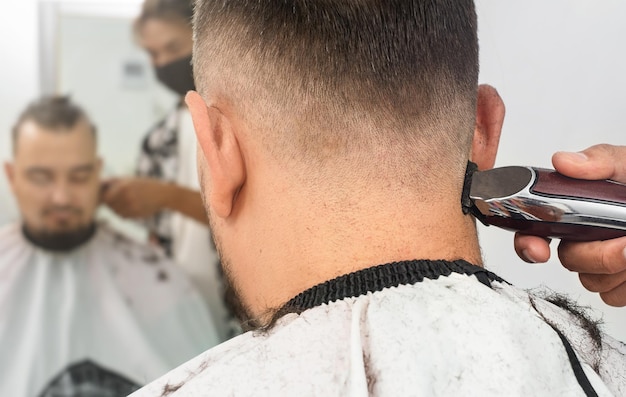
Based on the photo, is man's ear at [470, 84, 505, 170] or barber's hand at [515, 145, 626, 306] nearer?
barber's hand at [515, 145, 626, 306]

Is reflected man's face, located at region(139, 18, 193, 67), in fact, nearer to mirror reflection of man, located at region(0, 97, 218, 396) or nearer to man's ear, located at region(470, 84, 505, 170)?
mirror reflection of man, located at region(0, 97, 218, 396)

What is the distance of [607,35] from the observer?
2.00 metres

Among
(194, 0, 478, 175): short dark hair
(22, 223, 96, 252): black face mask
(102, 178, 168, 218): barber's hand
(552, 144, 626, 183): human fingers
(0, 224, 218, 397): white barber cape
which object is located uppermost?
(194, 0, 478, 175): short dark hair

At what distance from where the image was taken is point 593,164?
39.8 inches

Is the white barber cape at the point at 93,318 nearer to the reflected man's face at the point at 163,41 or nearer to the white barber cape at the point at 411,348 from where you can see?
the reflected man's face at the point at 163,41

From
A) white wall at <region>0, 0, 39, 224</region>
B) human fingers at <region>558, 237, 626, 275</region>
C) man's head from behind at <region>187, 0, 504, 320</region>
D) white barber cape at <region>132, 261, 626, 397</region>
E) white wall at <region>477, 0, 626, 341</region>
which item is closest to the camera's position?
white barber cape at <region>132, 261, 626, 397</region>

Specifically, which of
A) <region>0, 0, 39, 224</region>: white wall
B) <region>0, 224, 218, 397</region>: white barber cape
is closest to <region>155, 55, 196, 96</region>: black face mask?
<region>0, 0, 39, 224</region>: white wall

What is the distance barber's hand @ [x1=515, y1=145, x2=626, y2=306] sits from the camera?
101cm

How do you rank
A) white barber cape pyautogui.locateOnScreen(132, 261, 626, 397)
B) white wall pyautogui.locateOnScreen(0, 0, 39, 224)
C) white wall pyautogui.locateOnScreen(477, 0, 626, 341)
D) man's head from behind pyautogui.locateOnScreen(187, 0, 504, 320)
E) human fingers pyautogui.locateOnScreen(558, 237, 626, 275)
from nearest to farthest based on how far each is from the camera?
white barber cape pyautogui.locateOnScreen(132, 261, 626, 397), man's head from behind pyautogui.locateOnScreen(187, 0, 504, 320), human fingers pyautogui.locateOnScreen(558, 237, 626, 275), white wall pyautogui.locateOnScreen(477, 0, 626, 341), white wall pyautogui.locateOnScreen(0, 0, 39, 224)

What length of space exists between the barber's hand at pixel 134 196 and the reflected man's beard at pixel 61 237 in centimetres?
11

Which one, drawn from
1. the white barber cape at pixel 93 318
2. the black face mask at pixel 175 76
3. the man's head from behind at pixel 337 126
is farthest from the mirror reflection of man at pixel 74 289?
the man's head from behind at pixel 337 126

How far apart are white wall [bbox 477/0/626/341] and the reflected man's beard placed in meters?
1.36

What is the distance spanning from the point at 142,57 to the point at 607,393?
1.95 metres

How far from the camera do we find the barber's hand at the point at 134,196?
2389mm
